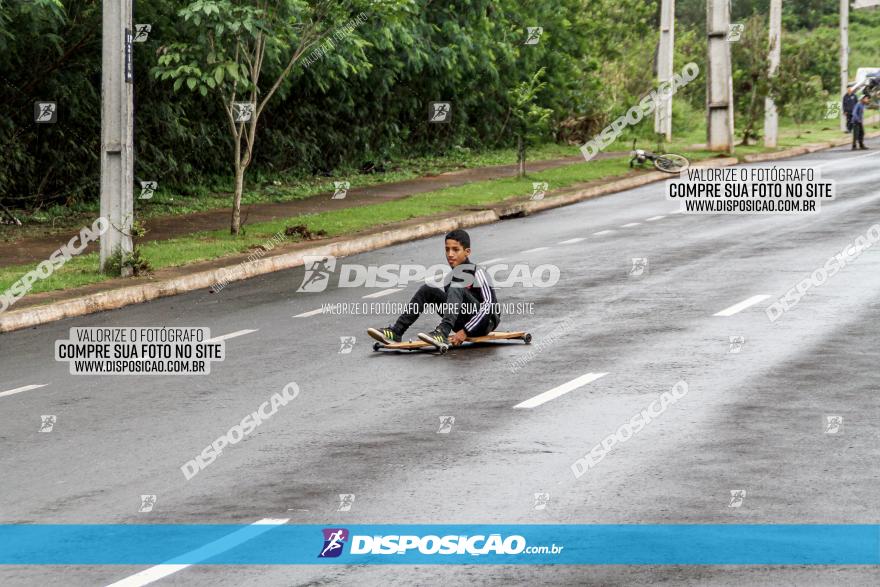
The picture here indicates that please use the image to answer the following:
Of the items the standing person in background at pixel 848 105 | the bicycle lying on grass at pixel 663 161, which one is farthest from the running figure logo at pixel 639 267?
the standing person in background at pixel 848 105

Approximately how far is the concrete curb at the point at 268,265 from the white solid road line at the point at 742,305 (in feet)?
22.2

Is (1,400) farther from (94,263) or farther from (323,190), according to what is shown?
(323,190)

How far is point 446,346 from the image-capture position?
44.8 feet

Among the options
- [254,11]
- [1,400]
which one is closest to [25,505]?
[1,400]

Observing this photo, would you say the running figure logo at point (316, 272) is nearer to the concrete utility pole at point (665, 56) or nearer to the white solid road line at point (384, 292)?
the white solid road line at point (384, 292)

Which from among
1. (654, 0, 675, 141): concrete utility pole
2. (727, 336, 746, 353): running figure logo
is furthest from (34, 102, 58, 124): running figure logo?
(654, 0, 675, 141): concrete utility pole

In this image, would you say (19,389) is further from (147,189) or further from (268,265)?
(147,189)

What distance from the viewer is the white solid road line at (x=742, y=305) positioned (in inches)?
612

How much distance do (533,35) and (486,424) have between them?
3152 cm

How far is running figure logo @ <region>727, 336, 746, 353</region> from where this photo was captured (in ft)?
44.1

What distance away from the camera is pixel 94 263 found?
19.8 meters

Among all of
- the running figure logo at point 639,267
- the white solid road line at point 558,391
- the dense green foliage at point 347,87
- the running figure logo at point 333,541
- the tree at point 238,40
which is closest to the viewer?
the running figure logo at point 333,541

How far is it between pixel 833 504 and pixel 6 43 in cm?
1767

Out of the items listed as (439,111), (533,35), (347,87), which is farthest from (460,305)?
(533,35)
